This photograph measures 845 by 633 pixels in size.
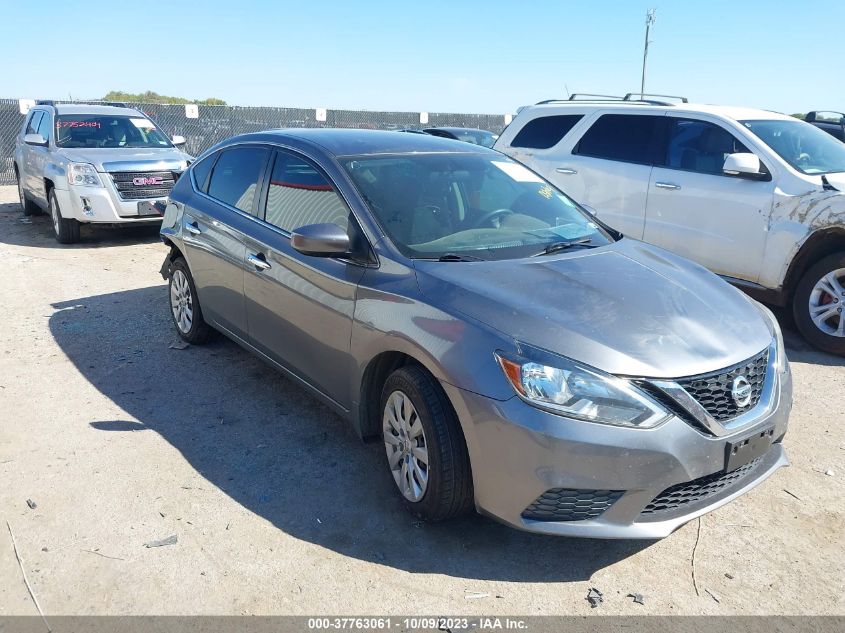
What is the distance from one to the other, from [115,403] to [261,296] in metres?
1.28

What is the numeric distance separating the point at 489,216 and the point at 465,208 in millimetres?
145

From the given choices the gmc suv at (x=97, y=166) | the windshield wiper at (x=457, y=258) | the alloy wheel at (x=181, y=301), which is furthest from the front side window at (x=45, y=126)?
the windshield wiper at (x=457, y=258)

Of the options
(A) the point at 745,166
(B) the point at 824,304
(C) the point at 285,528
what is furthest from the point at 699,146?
(C) the point at 285,528

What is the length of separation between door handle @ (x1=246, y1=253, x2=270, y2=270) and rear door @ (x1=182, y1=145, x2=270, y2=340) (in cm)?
12

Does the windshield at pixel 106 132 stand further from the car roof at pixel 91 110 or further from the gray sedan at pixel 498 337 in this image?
the gray sedan at pixel 498 337

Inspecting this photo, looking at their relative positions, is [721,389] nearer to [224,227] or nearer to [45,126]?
[224,227]

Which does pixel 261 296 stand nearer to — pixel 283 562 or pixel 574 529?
pixel 283 562

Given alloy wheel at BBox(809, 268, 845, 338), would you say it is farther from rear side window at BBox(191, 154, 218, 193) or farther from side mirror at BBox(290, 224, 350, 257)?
rear side window at BBox(191, 154, 218, 193)

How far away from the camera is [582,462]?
9.16 feet

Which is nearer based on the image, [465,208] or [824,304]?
[465,208]

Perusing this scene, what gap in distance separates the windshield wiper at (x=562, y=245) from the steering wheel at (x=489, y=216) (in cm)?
34

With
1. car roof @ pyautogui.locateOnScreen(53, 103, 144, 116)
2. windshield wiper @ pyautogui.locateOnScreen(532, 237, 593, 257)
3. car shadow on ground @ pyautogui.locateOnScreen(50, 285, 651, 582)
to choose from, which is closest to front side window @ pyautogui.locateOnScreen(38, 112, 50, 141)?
car roof @ pyautogui.locateOnScreen(53, 103, 144, 116)

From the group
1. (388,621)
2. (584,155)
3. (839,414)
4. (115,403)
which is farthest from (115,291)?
(839,414)

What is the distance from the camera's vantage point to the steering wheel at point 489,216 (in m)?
3.99
